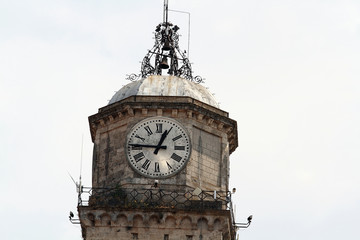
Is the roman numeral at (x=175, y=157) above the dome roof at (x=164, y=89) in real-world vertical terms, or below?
below

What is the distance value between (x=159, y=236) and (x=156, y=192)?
1926 mm

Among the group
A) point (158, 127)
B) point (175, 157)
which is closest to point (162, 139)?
A: point (158, 127)

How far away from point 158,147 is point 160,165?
77 centimetres

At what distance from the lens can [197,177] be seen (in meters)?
64.2

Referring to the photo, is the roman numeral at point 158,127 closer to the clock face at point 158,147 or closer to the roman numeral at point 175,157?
the clock face at point 158,147

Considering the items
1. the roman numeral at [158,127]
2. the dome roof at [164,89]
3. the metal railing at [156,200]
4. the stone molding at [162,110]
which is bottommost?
the metal railing at [156,200]

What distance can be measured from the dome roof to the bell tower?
0.04 metres

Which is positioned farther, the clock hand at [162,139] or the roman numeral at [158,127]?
the roman numeral at [158,127]

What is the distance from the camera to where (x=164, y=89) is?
66.2 m

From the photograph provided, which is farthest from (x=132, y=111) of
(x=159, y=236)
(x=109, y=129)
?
(x=159, y=236)

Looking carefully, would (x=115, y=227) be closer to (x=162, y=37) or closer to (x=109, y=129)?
(x=109, y=129)

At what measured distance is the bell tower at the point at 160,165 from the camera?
62.8m

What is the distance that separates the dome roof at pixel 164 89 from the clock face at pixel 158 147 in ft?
5.48

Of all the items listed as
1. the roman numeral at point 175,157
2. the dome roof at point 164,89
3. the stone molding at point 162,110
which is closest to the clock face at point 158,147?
the roman numeral at point 175,157
